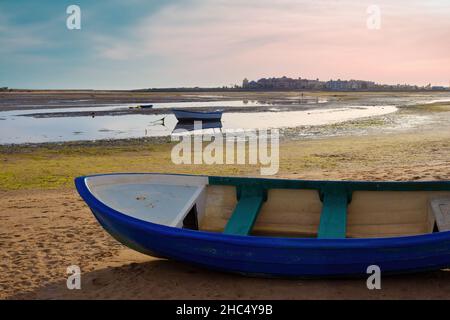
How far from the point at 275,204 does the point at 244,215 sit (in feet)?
1.97

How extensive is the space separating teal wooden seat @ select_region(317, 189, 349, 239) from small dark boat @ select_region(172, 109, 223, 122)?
1029 inches

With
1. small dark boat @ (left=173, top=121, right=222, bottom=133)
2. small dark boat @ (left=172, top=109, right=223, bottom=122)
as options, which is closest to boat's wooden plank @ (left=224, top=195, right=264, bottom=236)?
small dark boat @ (left=173, top=121, right=222, bottom=133)

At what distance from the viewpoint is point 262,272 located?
542 cm

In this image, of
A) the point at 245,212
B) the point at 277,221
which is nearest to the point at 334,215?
the point at 277,221

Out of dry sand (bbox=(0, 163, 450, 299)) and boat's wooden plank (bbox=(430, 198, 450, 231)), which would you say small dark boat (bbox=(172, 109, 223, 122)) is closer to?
dry sand (bbox=(0, 163, 450, 299))

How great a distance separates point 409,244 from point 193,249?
2.30 meters

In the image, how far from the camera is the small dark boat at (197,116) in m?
32.8

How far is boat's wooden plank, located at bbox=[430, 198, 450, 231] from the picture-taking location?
6004mm

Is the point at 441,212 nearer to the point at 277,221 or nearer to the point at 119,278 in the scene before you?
the point at 277,221

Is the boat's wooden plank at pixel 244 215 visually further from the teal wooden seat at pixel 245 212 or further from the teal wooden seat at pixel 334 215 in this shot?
the teal wooden seat at pixel 334 215

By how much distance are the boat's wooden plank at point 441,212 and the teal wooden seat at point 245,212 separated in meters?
2.29
